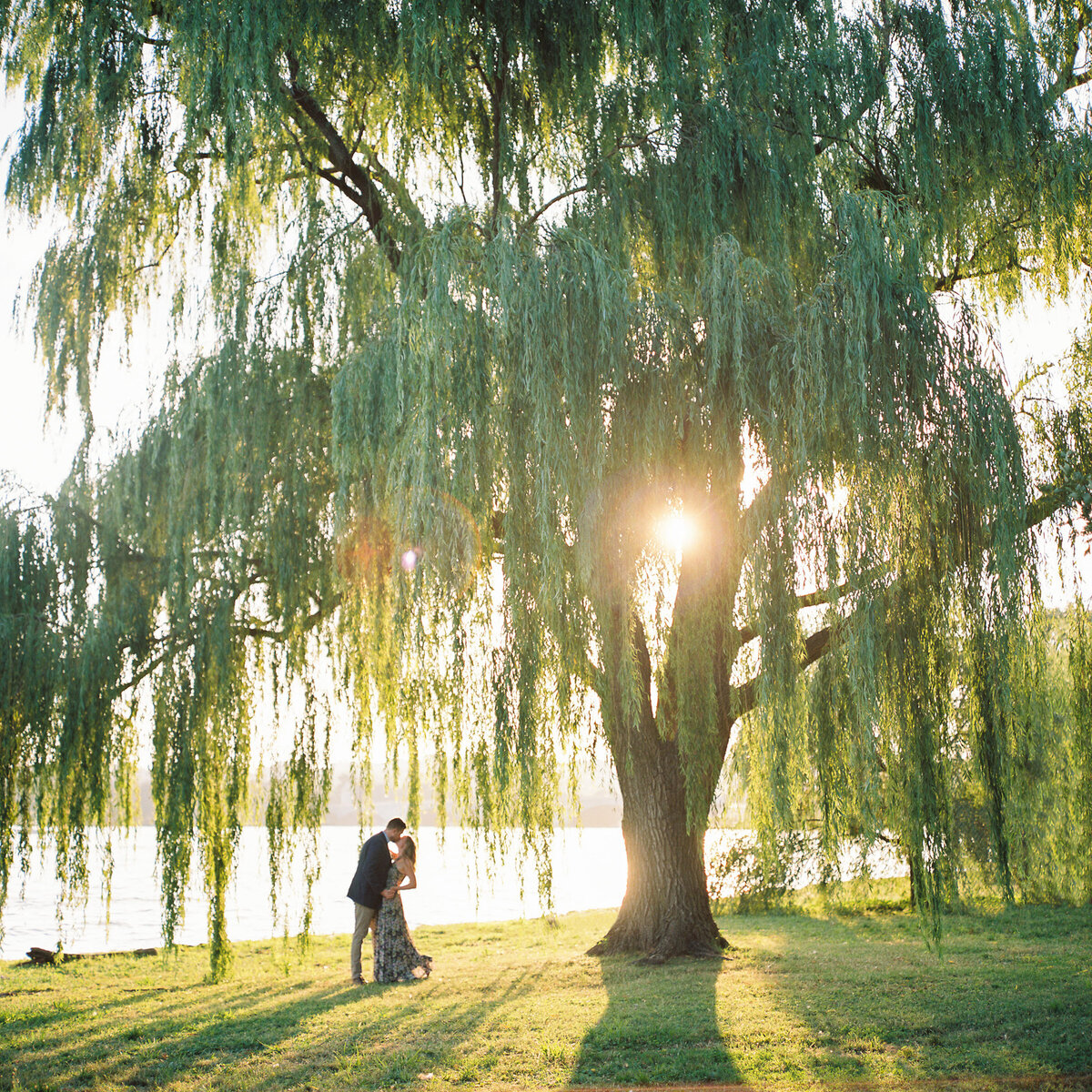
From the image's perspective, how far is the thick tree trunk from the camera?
8.22 m

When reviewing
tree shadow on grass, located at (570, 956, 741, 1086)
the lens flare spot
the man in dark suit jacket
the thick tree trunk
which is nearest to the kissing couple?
the man in dark suit jacket

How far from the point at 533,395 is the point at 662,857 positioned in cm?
486

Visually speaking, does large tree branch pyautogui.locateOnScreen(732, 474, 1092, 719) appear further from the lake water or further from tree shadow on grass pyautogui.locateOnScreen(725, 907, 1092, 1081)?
tree shadow on grass pyautogui.locateOnScreen(725, 907, 1092, 1081)

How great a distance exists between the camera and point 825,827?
570 cm

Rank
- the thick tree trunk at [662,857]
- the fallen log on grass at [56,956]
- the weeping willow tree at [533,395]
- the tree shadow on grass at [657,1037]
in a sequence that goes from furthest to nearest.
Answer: the fallen log on grass at [56,956]
the thick tree trunk at [662,857]
the weeping willow tree at [533,395]
the tree shadow on grass at [657,1037]

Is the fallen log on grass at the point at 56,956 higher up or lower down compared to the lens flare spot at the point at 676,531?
lower down

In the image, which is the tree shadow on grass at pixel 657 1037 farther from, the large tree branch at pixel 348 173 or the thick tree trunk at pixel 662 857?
the large tree branch at pixel 348 173

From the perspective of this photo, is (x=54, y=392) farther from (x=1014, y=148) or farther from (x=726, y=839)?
(x=726, y=839)

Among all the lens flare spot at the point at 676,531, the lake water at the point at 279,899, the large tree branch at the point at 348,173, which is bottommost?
the lake water at the point at 279,899

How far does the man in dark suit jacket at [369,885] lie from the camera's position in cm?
759

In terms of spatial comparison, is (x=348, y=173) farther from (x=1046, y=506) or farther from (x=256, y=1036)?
(x=256, y=1036)

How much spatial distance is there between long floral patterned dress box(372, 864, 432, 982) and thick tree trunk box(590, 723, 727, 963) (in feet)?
5.72

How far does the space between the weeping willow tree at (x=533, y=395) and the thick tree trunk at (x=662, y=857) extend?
5.40 feet

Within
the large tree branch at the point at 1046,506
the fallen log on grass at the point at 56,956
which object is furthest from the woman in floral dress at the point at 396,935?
the fallen log on grass at the point at 56,956
